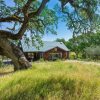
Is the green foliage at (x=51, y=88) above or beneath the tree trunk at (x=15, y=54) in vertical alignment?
beneath

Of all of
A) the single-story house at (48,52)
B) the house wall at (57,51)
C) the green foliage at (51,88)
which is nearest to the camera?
the green foliage at (51,88)

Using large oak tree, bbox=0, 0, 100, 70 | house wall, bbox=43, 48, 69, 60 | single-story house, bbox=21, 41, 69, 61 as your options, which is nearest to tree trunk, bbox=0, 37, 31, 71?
large oak tree, bbox=0, 0, 100, 70

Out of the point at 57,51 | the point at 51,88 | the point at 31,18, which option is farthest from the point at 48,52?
the point at 51,88

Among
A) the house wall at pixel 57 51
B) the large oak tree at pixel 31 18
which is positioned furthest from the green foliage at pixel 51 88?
the house wall at pixel 57 51

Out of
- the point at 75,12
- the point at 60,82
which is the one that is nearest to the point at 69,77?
the point at 60,82

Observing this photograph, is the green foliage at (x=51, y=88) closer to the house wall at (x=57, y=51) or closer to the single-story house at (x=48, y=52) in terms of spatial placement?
the single-story house at (x=48, y=52)

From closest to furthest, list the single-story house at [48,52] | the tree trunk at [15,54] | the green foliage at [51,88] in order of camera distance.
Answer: the green foliage at [51,88] → the tree trunk at [15,54] → the single-story house at [48,52]

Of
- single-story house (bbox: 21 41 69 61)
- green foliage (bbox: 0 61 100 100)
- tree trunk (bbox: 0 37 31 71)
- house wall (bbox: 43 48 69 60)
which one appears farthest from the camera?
house wall (bbox: 43 48 69 60)

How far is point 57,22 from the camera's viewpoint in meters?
22.1

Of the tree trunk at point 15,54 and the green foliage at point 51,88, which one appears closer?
the green foliage at point 51,88

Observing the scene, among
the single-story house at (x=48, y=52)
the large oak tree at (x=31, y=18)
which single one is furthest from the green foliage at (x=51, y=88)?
the single-story house at (x=48, y=52)

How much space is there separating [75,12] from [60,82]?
8.91 m

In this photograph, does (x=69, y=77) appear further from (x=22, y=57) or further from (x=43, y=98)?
(x=22, y=57)

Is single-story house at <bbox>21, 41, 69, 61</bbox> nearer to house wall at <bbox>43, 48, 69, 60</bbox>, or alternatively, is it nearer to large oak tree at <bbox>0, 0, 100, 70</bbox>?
house wall at <bbox>43, 48, 69, 60</bbox>
